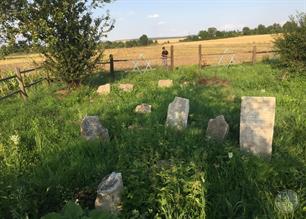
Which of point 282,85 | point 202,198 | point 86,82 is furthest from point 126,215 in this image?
point 86,82

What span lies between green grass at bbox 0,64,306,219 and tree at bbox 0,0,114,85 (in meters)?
3.96

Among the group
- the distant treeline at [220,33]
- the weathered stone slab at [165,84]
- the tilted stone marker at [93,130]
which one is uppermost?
the tilted stone marker at [93,130]

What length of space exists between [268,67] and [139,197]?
14598 mm

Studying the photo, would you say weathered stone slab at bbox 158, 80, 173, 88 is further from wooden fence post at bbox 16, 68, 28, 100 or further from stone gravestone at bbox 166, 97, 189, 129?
stone gravestone at bbox 166, 97, 189, 129

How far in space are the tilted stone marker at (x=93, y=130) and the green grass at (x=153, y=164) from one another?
20cm

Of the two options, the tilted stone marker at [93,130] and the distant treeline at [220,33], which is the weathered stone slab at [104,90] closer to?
the tilted stone marker at [93,130]

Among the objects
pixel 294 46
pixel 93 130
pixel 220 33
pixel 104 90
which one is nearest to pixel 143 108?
pixel 93 130

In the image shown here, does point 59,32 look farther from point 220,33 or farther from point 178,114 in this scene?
point 220,33

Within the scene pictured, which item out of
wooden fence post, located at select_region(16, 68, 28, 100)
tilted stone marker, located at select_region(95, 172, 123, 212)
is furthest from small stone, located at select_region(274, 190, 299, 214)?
wooden fence post, located at select_region(16, 68, 28, 100)

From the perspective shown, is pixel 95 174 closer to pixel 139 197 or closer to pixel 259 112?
pixel 139 197

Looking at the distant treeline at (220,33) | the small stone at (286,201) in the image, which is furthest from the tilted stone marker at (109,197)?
the distant treeline at (220,33)

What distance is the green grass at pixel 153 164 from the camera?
4.96m

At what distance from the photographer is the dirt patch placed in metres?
14.2

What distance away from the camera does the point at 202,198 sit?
4742 mm
